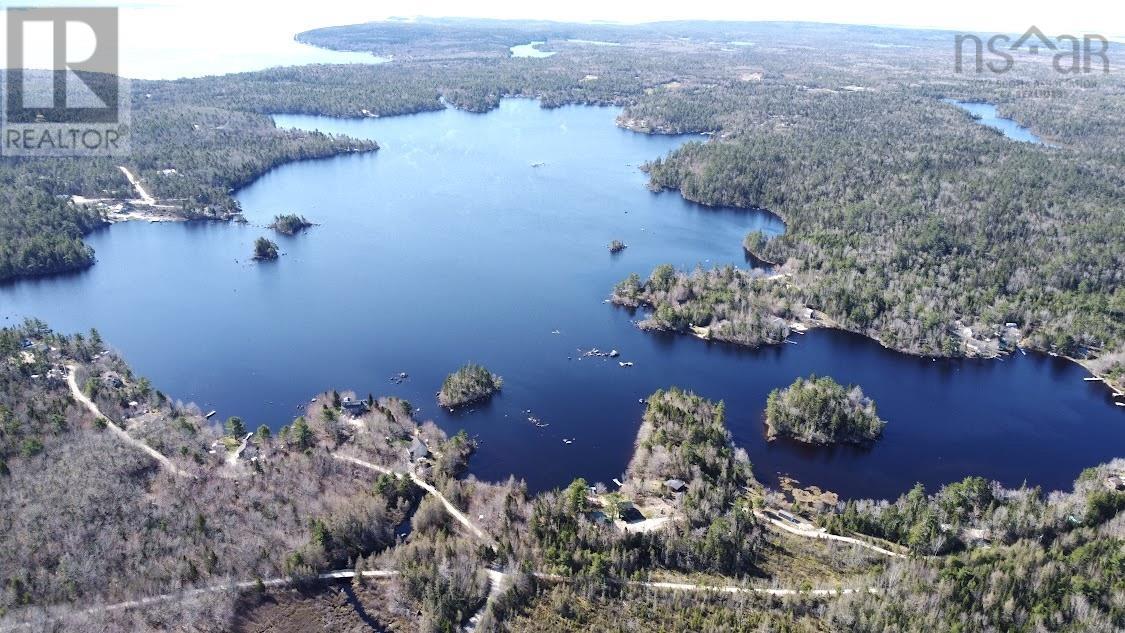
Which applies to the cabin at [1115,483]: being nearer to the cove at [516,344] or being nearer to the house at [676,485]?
the cove at [516,344]

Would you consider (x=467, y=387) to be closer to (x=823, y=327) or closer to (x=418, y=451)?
(x=418, y=451)

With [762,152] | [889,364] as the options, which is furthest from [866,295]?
[762,152]

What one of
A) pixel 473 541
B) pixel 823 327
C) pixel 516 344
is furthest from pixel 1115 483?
pixel 516 344

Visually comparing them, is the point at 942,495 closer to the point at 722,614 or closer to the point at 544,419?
the point at 722,614

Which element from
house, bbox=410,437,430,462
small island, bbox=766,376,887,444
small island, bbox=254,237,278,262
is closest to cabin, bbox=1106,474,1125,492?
small island, bbox=766,376,887,444

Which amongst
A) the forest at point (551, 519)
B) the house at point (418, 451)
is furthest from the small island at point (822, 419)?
the house at point (418, 451)

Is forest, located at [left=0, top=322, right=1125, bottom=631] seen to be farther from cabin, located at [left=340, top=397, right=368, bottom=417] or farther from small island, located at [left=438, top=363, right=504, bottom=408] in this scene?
small island, located at [left=438, top=363, right=504, bottom=408]
